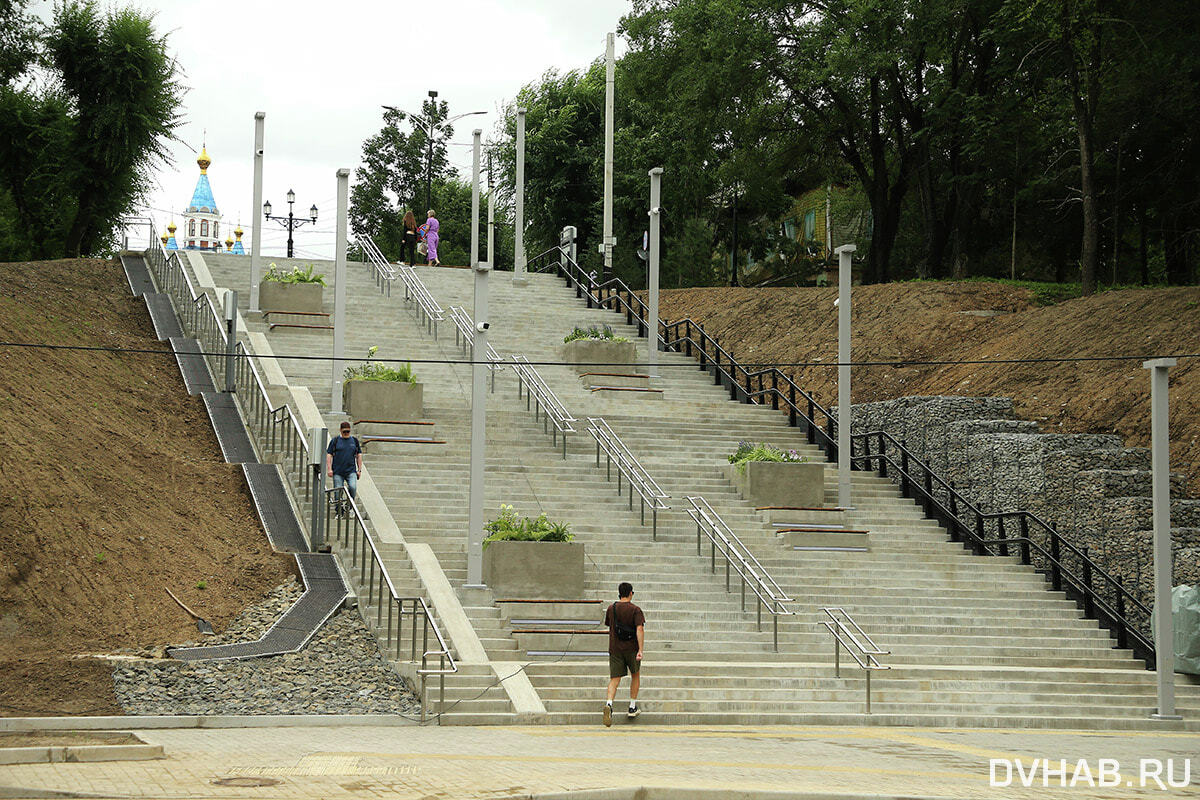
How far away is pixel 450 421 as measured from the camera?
2358cm

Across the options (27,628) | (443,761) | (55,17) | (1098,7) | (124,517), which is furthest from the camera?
(55,17)

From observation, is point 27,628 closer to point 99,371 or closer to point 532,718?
point 532,718

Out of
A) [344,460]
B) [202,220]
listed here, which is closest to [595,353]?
[344,460]

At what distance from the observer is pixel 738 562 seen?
1838 cm

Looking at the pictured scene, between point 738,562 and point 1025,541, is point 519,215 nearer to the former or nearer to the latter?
point 1025,541

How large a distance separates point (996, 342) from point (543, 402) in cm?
1073

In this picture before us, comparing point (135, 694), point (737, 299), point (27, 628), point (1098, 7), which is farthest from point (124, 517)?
point (1098, 7)

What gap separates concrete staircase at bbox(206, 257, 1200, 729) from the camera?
593 inches

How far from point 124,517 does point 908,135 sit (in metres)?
29.1

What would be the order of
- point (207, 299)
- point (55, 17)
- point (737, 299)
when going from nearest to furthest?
point (207, 299) → point (737, 299) → point (55, 17)

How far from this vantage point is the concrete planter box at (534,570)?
17.2 m

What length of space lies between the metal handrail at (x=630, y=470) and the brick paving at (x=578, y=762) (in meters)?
6.90

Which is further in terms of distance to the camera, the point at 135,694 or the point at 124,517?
the point at 124,517

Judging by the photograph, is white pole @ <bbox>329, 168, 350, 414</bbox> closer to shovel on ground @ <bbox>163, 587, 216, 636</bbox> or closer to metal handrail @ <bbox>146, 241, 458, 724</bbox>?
metal handrail @ <bbox>146, 241, 458, 724</bbox>
